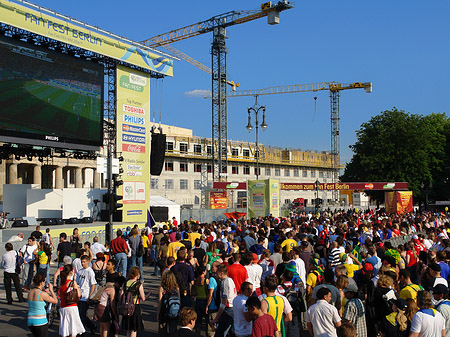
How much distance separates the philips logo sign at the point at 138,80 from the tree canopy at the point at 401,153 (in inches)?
1169

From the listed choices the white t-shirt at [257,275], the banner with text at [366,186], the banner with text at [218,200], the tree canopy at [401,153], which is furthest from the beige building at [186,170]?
the white t-shirt at [257,275]

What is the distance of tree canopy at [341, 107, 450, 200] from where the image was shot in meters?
50.5

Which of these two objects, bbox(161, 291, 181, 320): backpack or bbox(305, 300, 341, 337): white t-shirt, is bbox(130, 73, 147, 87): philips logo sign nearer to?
bbox(161, 291, 181, 320): backpack

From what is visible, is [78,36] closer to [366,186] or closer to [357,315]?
[357,315]

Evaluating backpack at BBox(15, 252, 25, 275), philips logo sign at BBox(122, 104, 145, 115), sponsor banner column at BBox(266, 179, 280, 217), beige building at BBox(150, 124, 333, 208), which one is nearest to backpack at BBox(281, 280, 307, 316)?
backpack at BBox(15, 252, 25, 275)

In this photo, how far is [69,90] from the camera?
2619 centimetres

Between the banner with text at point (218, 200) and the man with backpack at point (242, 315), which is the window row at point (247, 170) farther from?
the man with backpack at point (242, 315)

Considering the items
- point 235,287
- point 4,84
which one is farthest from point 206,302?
point 4,84

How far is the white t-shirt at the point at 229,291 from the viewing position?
7.90m

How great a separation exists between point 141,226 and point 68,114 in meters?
8.56

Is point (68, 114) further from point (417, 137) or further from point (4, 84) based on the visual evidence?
point (417, 137)

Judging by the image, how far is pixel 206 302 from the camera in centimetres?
861

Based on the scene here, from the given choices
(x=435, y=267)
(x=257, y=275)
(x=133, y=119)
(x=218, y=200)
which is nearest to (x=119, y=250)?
(x=257, y=275)

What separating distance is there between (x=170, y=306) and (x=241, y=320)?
129 cm
